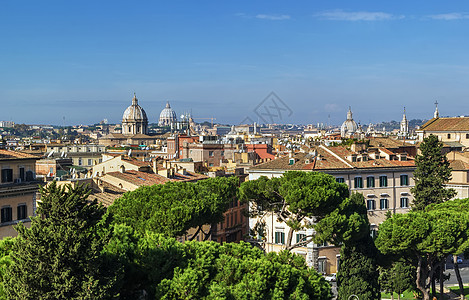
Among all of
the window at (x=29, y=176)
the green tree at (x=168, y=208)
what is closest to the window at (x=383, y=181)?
the green tree at (x=168, y=208)

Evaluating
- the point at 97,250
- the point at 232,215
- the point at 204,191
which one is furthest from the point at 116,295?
the point at 232,215

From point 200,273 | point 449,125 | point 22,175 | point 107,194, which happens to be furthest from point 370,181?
point 449,125

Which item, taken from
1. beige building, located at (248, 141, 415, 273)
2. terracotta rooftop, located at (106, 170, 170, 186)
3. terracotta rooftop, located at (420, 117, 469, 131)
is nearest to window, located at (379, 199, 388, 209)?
beige building, located at (248, 141, 415, 273)

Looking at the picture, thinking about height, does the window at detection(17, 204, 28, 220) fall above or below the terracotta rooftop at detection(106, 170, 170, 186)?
below

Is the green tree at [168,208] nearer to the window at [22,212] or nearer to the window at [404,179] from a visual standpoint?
the window at [22,212]

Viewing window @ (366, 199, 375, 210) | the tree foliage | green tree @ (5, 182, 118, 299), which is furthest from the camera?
window @ (366, 199, 375, 210)

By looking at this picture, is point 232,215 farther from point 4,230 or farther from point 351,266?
point 4,230

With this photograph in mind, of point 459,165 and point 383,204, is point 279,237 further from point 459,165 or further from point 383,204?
point 459,165

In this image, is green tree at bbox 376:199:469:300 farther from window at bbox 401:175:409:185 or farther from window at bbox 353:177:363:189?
window at bbox 401:175:409:185
